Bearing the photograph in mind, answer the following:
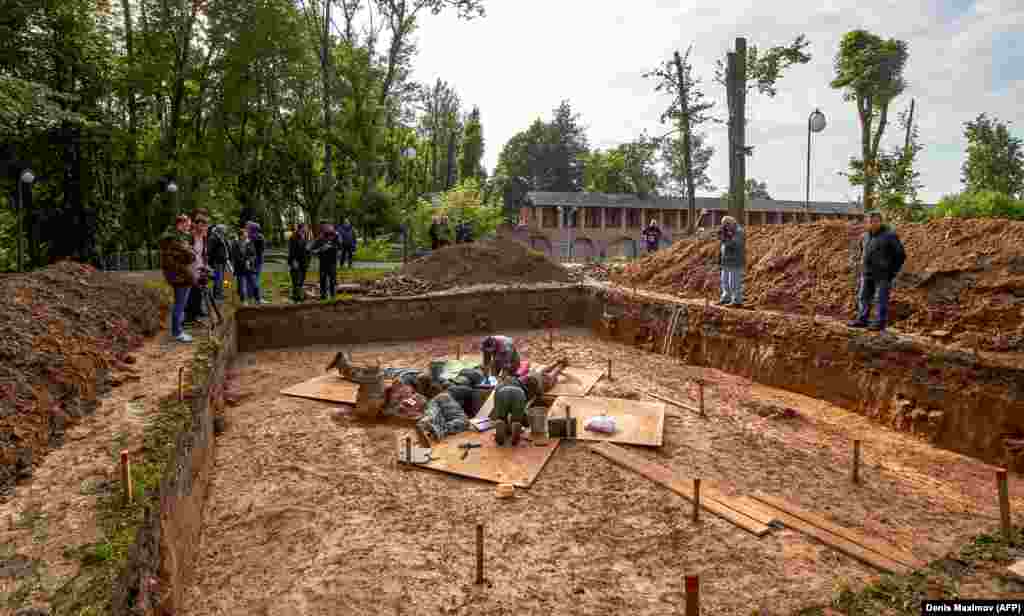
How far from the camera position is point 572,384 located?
29.3 feet

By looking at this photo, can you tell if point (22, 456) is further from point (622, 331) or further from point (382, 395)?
point (622, 331)

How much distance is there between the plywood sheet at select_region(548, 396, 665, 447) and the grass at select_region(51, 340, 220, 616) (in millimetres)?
4293

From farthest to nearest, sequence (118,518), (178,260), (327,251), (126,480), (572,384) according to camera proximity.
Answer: (327,251) → (572,384) → (178,260) → (126,480) → (118,518)

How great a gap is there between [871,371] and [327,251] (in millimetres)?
10672

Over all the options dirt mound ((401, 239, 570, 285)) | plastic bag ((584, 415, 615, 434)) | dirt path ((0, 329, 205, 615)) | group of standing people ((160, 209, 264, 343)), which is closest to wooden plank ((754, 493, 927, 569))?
plastic bag ((584, 415, 615, 434))

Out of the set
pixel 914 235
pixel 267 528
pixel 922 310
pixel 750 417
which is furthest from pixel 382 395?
pixel 914 235

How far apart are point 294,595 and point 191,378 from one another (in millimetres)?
3398

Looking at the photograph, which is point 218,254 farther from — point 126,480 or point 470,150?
point 470,150

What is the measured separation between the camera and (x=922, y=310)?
8.62 meters

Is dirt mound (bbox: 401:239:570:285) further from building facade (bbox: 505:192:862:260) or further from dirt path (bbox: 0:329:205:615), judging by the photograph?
building facade (bbox: 505:192:862:260)

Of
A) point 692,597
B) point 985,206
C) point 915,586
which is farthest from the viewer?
point 985,206

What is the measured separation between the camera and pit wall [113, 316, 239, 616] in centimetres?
309

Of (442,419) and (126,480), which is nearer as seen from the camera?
(126,480)

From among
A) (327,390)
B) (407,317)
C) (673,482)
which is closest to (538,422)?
(673,482)
